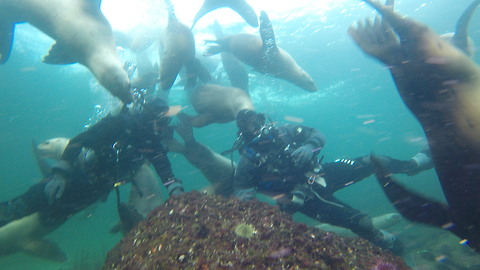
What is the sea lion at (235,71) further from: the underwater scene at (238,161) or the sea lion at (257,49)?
the sea lion at (257,49)

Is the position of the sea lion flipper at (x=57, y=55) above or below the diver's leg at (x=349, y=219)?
above

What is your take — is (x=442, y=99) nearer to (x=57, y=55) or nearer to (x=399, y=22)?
(x=399, y=22)

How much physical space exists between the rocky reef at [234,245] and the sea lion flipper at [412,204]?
21.7 inches

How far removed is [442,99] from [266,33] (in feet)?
19.2

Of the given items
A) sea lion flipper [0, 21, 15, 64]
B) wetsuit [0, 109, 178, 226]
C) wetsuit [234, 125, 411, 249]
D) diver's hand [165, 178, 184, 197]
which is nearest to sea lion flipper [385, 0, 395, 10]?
wetsuit [234, 125, 411, 249]

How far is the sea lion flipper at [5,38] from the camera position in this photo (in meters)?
5.65

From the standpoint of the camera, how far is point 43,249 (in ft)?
18.5

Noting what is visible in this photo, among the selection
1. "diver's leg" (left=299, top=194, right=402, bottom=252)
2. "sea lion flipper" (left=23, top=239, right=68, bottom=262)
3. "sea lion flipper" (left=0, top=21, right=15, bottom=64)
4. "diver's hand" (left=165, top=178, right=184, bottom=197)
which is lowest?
"diver's leg" (left=299, top=194, right=402, bottom=252)

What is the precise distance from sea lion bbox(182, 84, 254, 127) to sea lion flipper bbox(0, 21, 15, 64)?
4246 millimetres

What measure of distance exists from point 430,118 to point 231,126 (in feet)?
79.0

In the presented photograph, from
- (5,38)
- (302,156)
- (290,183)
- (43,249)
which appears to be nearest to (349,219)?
(290,183)

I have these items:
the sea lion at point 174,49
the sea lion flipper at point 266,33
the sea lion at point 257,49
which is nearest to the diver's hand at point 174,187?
the sea lion at point 174,49

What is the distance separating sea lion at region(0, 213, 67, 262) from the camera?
5355mm

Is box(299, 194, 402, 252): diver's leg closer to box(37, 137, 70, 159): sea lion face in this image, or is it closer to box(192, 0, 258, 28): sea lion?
box(192, 0, 258, 28): sea lion
